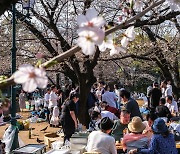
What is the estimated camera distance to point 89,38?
62.4 inches

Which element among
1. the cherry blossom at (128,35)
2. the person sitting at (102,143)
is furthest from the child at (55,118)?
the cherry blossom at (128,35)

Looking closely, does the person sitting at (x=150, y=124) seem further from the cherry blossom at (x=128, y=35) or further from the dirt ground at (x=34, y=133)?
the dirt ground at (x=34, y=133)

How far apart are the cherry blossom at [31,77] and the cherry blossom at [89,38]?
0.21 metres

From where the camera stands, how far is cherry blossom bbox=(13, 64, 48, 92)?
150cm

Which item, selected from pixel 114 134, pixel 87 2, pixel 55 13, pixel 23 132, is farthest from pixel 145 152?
pixel 23 132

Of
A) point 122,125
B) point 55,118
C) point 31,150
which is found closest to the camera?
point 31,150

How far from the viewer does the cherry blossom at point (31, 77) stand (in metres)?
1.50

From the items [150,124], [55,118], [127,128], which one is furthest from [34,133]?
[150,124]

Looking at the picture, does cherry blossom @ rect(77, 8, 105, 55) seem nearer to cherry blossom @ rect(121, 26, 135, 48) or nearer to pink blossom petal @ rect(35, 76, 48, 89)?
pink blossom petal @ rect(35, 76, 48, 89)

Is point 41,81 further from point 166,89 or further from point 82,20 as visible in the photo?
point 166,89

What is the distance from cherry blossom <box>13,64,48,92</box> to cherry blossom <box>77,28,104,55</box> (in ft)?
0.69

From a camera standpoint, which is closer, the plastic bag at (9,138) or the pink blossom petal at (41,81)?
the pink blossom petal at (41,81)

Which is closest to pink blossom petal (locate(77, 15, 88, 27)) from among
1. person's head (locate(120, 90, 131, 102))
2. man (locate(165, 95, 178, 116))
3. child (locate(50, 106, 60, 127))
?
person's head (locate(120, 90, 131, 102))

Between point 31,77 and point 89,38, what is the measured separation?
31 centimetres
